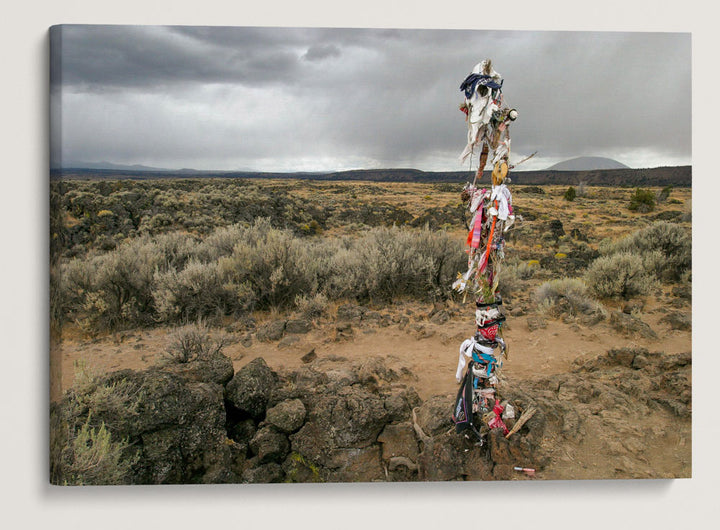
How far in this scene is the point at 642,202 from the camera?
310 inches

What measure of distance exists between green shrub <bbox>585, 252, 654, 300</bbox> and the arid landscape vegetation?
0.03 meters

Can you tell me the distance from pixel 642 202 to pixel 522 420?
24.9 feet

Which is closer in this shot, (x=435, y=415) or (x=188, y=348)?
(x=435, y=415)

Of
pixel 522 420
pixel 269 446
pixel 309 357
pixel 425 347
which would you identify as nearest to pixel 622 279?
pixel 425 347

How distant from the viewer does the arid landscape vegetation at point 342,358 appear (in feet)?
7.78

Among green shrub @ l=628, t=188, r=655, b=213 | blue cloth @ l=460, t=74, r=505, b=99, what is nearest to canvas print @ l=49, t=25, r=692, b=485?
blue cloth @ l=460, t=74, r=505, b=99

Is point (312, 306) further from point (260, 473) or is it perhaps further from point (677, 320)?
point (677, 320)

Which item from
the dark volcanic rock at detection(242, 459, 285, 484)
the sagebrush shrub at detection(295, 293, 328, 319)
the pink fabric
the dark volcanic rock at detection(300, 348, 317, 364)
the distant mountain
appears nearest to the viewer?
the pink fabric

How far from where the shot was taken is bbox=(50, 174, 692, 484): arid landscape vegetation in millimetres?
2371

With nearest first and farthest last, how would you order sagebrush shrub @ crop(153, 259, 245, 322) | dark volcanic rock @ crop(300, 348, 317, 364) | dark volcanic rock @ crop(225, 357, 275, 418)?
dark volcanic rock @ crop(225, 357, 275, 418) → dark volcanic rock @ crop(300, 348, 317, 364) → sagebrush shrub @ crop(153, 259, 245, 322)

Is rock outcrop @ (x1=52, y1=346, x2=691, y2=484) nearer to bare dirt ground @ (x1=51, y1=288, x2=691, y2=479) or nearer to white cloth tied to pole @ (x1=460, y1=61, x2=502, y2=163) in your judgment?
bare dirt ground @ (x1=51, y1=288, x2=691, y2=479)

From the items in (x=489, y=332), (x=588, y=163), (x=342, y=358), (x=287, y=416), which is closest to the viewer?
(x=489, y=332)

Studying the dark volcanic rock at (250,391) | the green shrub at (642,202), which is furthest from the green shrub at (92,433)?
the green shrub at (642,202)

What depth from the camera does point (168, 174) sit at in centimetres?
441
